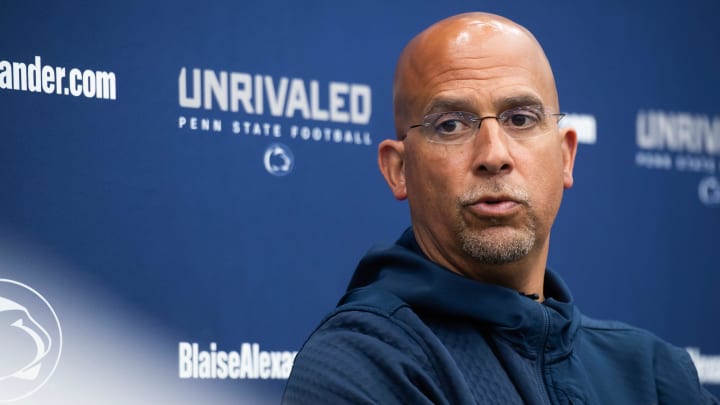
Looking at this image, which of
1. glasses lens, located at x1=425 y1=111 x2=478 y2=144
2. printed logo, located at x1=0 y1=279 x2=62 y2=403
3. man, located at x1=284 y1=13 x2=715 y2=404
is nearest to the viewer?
man, located at x1=284 y1=13 x2=715 y2=404

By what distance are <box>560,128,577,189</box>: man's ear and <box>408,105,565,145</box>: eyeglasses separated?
5.5 inches

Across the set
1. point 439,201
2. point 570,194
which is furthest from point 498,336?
point 570,194

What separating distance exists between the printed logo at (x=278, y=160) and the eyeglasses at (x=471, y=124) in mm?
615

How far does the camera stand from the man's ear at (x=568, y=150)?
1915 millimetres

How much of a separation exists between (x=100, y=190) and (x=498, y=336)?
0.84 metres

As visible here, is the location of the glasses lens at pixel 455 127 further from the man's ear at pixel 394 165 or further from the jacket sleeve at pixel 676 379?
the jacket sleeve at pixel 676 379

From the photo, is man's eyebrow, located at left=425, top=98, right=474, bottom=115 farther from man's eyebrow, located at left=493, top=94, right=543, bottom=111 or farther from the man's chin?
the man's chin

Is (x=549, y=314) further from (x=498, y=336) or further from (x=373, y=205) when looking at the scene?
(x=373, y=205)

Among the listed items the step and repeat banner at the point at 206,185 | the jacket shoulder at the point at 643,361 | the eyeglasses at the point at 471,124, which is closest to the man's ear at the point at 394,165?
the eyeglasses at the point at 471,124

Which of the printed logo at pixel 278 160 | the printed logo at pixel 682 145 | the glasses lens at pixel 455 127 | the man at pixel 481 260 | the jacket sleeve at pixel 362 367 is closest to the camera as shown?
the jacket sleeve at pixel 362 367

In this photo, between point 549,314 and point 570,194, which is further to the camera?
point 570,194

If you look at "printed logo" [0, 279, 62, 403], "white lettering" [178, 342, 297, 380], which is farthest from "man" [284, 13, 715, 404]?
"printed logo" [0, 279, 62, 403]

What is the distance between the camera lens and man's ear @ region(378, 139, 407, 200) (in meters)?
1.89

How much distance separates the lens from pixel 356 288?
182cm
